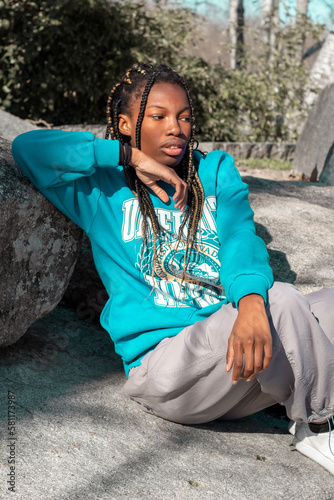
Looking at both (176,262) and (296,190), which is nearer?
(176,262)

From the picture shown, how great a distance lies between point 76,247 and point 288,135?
7.86 metres

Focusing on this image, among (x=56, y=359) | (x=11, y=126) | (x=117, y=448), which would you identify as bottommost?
(x=56, y=359)

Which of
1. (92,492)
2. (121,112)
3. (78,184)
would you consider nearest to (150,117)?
(121,112)

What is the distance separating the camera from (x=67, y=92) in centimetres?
770

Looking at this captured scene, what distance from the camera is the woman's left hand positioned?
171 centimetres

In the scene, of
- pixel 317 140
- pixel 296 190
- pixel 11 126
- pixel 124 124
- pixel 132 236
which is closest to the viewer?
pixel 132 236

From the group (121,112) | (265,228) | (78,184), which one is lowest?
(265,228)

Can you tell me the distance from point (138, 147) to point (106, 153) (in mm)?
194

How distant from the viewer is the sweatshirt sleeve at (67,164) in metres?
2.10

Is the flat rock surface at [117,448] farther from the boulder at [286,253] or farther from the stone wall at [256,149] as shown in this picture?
the stone wall at [256,149]

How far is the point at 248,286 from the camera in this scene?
6.07ft

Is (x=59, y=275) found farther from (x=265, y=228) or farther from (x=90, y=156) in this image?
(x=265, y=228)

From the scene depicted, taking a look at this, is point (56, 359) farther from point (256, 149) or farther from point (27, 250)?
point (256, 149)

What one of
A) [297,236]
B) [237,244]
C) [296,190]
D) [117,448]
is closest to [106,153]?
[237,244]
